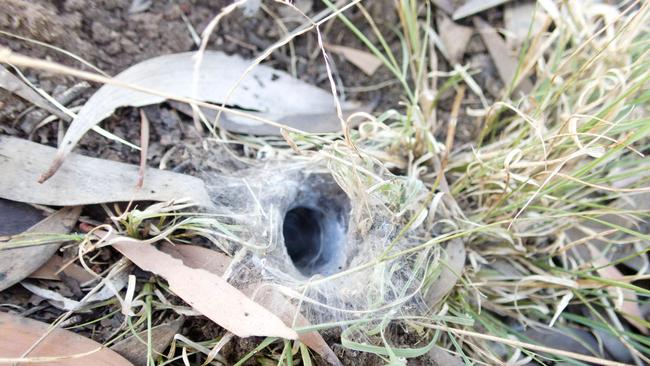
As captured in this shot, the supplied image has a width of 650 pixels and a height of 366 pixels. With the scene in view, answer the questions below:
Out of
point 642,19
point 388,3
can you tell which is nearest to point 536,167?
point 642,19

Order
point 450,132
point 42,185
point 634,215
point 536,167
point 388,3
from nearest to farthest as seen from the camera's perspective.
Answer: point 42,185 → point 536,167 → point 634,215 → point 450,132 → point 388,3

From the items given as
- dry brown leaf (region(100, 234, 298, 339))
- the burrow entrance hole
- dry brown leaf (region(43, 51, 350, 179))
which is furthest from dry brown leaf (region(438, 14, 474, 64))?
dry brown leaf (region(100, 234, 298, 339))

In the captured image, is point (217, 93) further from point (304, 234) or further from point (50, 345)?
point (50, 345)

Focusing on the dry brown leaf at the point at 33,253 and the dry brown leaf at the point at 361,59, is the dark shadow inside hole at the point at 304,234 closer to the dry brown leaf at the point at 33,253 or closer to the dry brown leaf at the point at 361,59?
the dry brown leaf at the point at 361,59

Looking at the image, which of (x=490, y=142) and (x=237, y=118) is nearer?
(x=237, y=118)

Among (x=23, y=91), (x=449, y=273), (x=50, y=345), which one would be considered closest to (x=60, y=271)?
(x=50, y=345)

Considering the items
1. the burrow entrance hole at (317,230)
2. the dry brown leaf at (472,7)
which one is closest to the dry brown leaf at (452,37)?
the dry brown leaf at (472,7)

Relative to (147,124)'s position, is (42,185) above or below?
below

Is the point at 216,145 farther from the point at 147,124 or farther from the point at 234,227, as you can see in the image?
the point at 234,227
